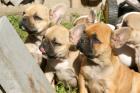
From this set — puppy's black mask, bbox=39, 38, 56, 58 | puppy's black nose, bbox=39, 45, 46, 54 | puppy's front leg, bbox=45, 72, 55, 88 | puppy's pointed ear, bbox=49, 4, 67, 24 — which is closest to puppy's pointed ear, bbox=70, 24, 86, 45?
puppy's black mask, bbox=39, 38, 56, 58

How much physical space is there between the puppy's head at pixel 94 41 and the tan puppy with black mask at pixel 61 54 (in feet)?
1.44

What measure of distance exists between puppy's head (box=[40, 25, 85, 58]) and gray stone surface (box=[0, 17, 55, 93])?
14.7 inches

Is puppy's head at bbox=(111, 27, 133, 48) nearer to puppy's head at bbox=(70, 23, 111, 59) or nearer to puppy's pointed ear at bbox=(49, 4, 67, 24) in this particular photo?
puppy's head at bbox=(70, 23, 111, 59)

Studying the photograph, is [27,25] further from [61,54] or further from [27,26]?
[61,54]

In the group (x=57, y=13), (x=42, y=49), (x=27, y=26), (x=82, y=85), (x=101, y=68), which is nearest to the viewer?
(x=101, y=68)

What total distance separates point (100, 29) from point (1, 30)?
3.69ft

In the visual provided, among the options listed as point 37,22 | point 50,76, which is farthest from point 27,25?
point 50,76

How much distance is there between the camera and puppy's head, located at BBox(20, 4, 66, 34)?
263 inches

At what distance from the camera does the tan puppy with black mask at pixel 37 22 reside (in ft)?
21.9

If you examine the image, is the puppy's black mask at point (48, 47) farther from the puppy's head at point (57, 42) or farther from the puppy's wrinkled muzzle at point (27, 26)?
→ the puppy's wrinkled muzzle at point (27, 26)

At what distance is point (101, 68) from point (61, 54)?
0.63 metres

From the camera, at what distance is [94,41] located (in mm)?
5621

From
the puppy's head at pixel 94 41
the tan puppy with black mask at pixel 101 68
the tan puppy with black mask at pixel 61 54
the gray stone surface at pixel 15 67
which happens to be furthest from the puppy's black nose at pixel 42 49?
the puppy's head at pixel 94 41

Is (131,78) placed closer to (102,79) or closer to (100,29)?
(102,79)
